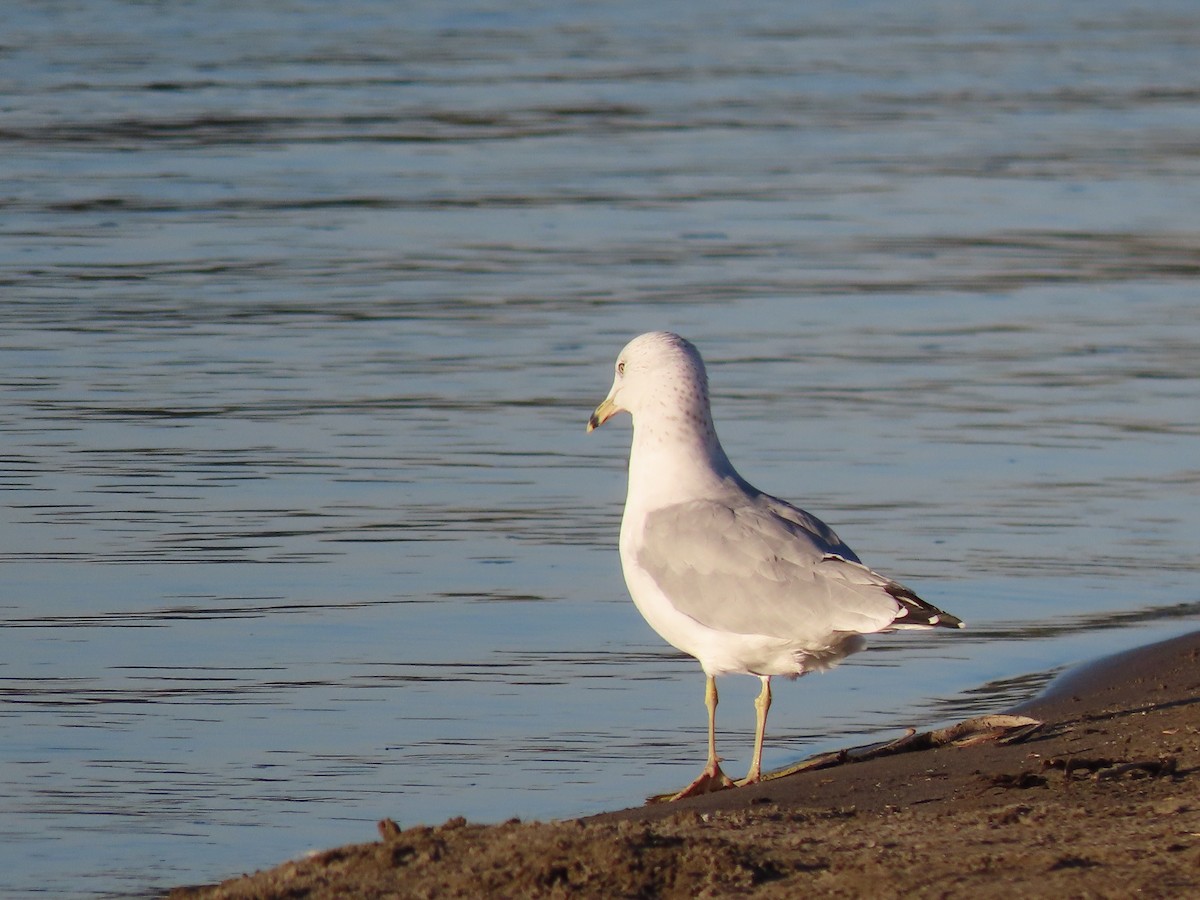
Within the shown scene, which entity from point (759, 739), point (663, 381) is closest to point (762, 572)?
point (759, 739)

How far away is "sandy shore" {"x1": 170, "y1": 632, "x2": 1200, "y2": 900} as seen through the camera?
4.23 m

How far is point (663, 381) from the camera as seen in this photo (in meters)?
6.29

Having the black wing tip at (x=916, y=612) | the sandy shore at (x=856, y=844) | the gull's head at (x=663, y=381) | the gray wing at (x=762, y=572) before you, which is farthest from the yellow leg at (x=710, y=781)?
the gull's head at (x=663, y=381)

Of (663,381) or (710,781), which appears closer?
(710,781)

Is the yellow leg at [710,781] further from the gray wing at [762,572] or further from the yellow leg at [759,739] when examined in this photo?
the gray wing at [762,572]

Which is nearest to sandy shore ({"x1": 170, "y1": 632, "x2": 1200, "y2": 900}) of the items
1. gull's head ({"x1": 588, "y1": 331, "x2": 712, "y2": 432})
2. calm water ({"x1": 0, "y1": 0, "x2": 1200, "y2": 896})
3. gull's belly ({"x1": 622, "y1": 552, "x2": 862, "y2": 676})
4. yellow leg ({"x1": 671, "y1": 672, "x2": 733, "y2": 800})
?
yellow leg ({"x1": 671, "y1": 672, "x2": 733, "y2": 800})

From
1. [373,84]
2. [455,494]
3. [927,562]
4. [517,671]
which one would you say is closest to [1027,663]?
[927,562]

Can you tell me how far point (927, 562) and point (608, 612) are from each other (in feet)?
4.19

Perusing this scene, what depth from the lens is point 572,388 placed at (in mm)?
10656

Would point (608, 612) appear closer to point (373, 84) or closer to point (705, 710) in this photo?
point (705, 710)

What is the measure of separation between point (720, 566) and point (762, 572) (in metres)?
0.12

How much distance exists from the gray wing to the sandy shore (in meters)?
0.41

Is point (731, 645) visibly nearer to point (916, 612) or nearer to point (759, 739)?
point (759, 739)

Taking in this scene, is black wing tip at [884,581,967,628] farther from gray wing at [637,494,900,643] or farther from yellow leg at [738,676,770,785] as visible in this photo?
yellow leg at [738,676,770,785]
